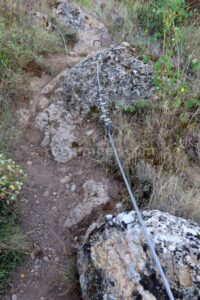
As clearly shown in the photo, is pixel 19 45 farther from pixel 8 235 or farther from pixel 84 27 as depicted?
pixel 8 235

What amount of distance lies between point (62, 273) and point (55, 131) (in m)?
1.42

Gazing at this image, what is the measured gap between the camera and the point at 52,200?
2.41m

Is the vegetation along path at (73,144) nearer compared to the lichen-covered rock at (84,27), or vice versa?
the vegetation along path at (73,144)

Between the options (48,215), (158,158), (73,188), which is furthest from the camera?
(158,158)

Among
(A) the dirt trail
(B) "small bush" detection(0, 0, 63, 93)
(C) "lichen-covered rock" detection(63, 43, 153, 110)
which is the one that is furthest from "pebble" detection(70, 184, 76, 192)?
(B) "small bush" detection(0, 0, 63, 93)

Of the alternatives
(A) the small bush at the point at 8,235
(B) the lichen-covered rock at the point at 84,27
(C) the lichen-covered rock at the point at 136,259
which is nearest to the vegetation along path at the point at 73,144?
(A) the small bush at the point at 8,235

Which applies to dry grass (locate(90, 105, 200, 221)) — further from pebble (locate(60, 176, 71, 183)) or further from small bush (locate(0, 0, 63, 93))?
small bush (locate(0, 0, 63, 93))

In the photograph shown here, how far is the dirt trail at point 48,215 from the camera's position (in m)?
1.94

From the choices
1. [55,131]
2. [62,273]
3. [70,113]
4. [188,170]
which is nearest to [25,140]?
[55,131]

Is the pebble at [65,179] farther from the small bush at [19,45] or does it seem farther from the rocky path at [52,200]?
the small bush at [19,45]

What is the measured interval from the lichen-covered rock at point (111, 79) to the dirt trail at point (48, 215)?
15.8 inches

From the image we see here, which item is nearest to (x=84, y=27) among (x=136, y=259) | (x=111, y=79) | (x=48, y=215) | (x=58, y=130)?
(x=111, y=79)

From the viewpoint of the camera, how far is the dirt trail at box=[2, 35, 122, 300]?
1936 mm

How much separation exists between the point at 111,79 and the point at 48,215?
170cm
